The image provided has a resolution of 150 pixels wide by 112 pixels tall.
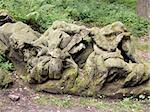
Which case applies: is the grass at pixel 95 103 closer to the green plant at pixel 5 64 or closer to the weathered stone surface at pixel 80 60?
the weathered stone surface at pixel 80 60

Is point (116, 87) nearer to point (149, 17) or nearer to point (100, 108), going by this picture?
point (100, 108)

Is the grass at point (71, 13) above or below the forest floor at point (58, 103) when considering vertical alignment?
above

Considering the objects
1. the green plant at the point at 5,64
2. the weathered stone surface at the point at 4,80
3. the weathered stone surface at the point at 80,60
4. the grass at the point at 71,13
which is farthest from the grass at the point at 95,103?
the grass at the point at 71,13

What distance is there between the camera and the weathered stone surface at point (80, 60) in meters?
7.84

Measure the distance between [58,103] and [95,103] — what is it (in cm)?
72

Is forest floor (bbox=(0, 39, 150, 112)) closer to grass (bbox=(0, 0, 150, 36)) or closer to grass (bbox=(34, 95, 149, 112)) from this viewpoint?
grass (bbox=(34, 95, 149, 112))

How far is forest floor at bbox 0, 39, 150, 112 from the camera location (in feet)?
23.8

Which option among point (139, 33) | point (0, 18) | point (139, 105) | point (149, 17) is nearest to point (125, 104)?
point (139, 105)

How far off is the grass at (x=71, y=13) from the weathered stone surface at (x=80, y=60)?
8.67 feet

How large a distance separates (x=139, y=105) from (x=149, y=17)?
8.56 metres

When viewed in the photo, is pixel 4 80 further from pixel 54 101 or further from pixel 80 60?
pixel 80 60

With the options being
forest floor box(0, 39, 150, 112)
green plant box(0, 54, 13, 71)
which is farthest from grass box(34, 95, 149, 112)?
green plant box(0, 54, 13, 71)

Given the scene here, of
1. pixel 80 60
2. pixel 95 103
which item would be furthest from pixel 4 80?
pixel 95 103

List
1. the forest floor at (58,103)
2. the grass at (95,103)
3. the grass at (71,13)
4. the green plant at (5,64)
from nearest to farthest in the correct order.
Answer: the forest floor at (58,103) < the grass at (95,103) < the green plant at (5,64) < the grass at (71,13)
